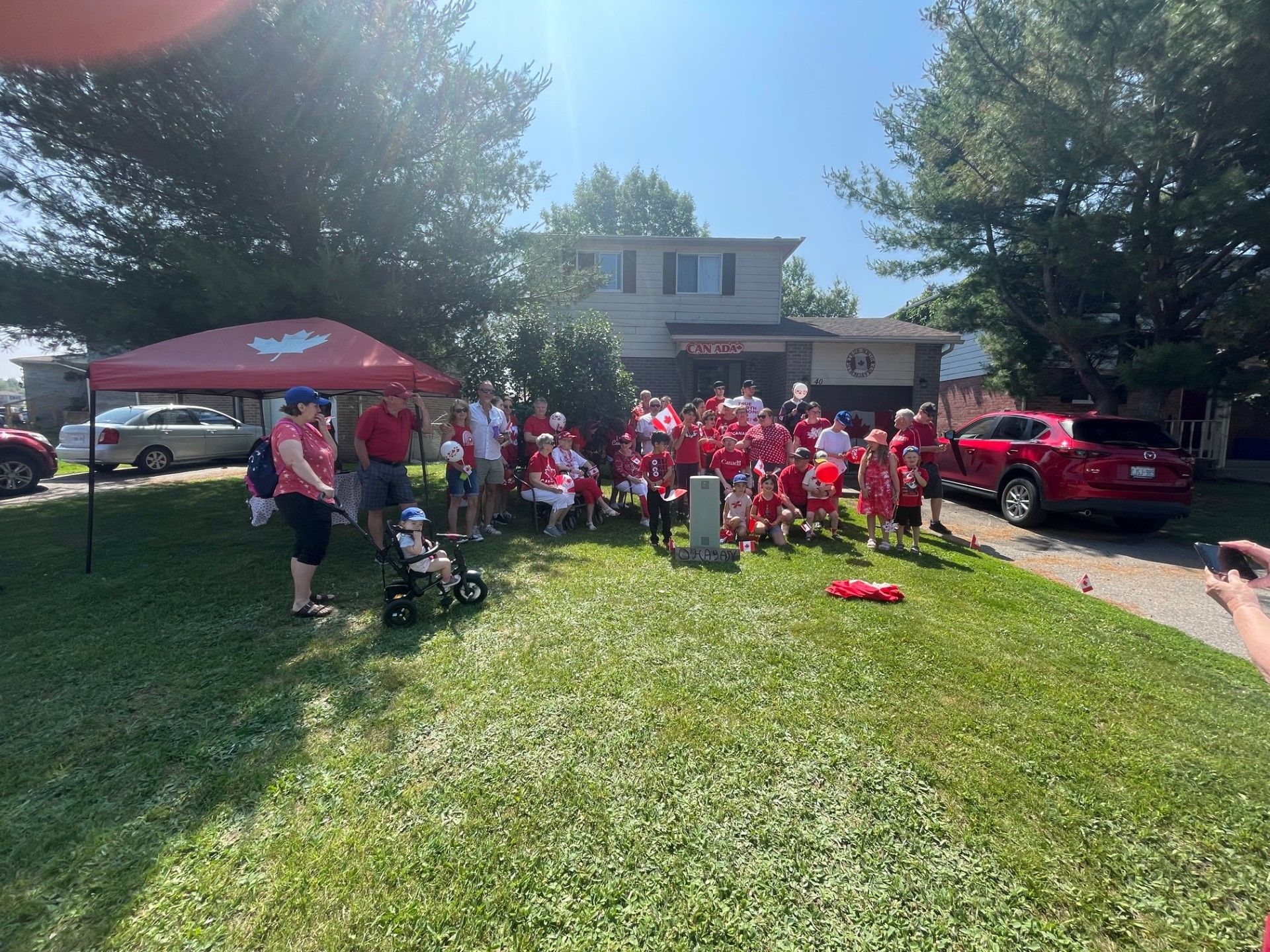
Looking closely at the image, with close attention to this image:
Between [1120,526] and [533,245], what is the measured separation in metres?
10.8

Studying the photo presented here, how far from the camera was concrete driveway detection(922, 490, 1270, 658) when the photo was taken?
521 cm

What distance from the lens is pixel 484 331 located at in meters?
10.6

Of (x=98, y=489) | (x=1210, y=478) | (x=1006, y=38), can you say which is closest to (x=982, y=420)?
(x=1006, y=38)

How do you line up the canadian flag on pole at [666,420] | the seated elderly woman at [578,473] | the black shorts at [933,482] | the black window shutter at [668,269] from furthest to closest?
the black window shutter at [668,269] < the canadian flag on pole at [666,420] < the seated elderly woman at [578,473] < the black shorts at [933,482]

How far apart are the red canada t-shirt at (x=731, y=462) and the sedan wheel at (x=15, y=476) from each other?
13092 mm

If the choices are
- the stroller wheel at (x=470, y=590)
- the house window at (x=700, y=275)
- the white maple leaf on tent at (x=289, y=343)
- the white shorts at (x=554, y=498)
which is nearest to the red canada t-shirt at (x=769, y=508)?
the white shorts at (x=554, y=498)

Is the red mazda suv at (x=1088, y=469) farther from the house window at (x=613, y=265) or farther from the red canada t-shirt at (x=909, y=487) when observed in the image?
the house window at (x=613, y=265)

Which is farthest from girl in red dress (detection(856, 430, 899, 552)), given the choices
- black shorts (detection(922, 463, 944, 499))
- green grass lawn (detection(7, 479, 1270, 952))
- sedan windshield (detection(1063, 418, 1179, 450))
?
sedan windshield (detection(1063, 418, 1179, 450))

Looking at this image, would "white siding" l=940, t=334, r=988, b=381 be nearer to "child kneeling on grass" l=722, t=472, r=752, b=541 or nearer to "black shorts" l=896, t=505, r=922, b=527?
"black shorts" l=896, t=505, r=922, b=527

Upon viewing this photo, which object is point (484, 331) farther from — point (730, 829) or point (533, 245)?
point (730, 829)

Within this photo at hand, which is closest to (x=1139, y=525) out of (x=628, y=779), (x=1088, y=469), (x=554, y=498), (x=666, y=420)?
(x=1088, y=469)

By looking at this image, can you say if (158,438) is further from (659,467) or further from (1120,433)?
(1120,433)

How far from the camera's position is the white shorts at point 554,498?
25.2 feet

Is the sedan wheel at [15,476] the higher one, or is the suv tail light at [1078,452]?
the suv tail light at [1078,452]
